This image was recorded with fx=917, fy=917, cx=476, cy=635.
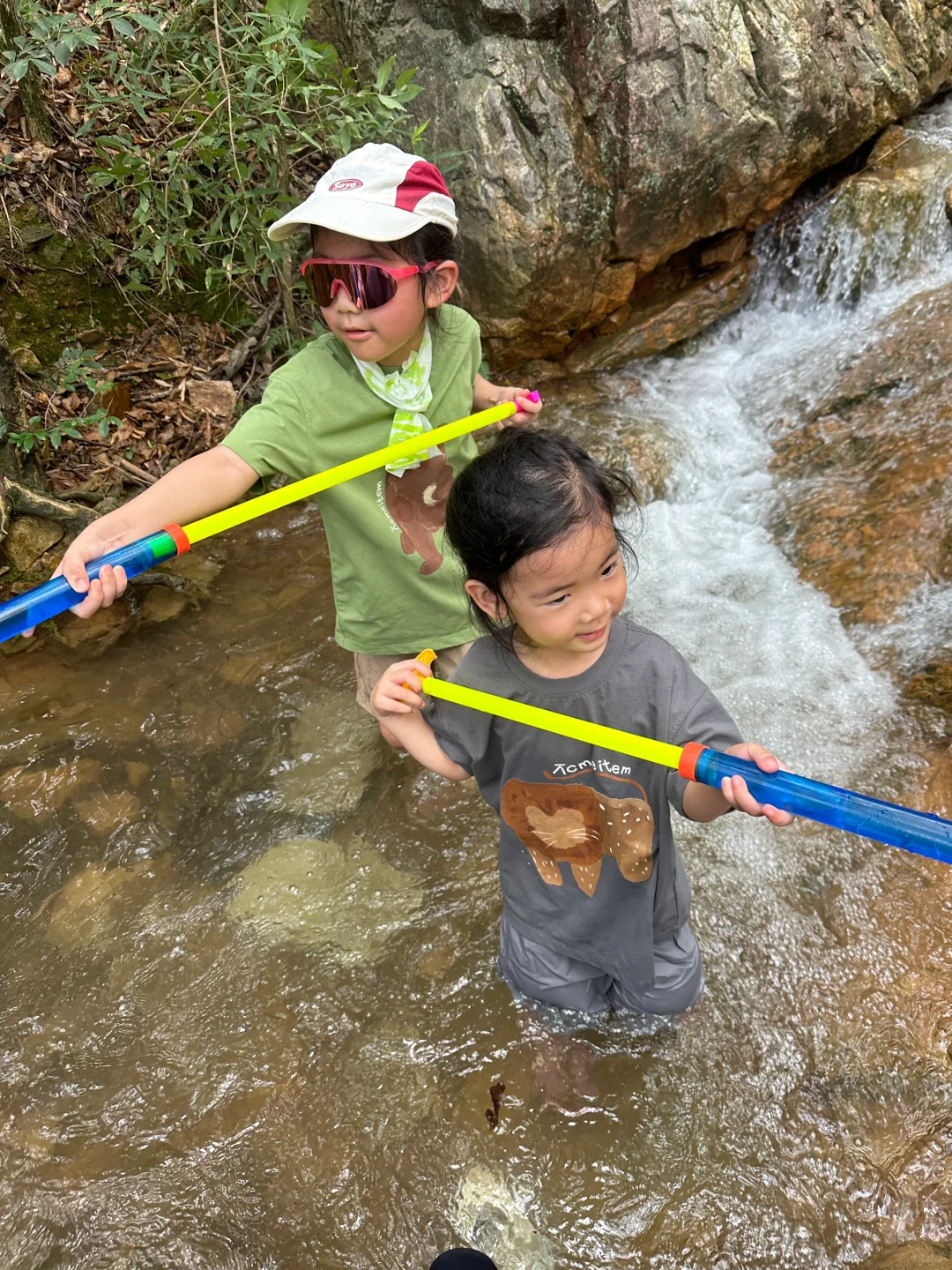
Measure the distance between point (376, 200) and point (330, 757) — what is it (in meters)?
1.83

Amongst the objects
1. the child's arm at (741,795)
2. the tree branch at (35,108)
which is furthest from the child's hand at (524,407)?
the tree branch at (35,108)

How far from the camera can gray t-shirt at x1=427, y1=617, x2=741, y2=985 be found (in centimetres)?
157

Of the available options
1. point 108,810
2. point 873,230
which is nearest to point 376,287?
point 108,810

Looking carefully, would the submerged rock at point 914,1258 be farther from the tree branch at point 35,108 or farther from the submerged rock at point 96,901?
the tree branch at point 35,108

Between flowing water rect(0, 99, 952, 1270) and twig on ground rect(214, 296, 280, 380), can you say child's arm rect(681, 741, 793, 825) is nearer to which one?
flowing water rect(0, 99, 952, 1270)

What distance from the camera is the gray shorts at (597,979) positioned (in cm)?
190

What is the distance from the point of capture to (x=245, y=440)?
6.57 ft

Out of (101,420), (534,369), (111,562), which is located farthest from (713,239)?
(111,562)

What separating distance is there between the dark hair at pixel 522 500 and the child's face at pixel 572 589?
0.02 m

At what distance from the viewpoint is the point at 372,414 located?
7.11 ft

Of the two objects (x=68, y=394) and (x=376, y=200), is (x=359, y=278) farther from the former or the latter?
Answer: (x=68, y=394)

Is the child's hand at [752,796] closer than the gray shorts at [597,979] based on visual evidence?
Yes

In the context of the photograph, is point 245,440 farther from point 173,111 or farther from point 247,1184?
point 173,111

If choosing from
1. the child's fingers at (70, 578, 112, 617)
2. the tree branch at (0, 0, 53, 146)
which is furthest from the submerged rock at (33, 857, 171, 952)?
the tree branch at (0, 0, 53, 146)
